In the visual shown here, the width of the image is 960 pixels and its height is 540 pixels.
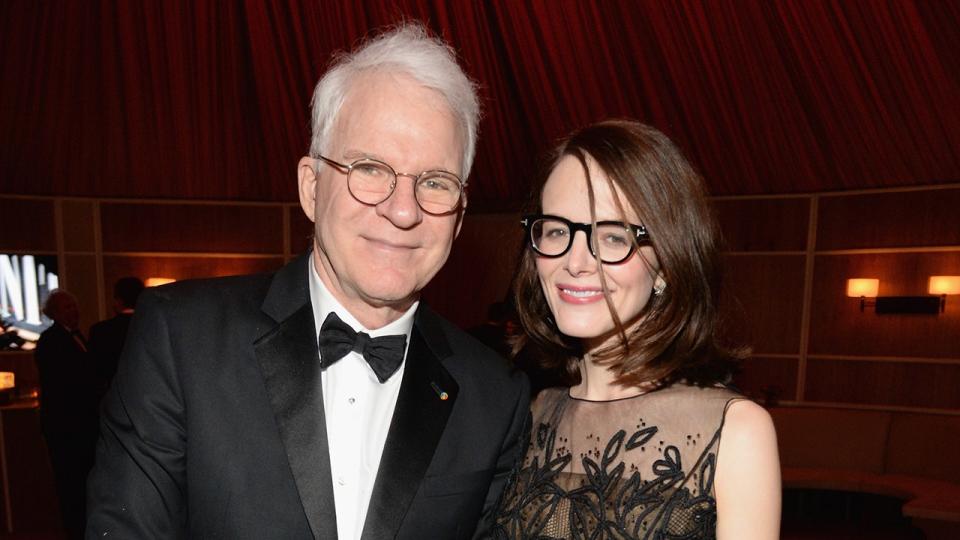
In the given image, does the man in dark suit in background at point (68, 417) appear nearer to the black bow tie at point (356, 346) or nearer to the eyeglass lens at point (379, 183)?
the black bow tie at point (356, 346)

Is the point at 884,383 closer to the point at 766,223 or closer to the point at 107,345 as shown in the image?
the point at 766,223

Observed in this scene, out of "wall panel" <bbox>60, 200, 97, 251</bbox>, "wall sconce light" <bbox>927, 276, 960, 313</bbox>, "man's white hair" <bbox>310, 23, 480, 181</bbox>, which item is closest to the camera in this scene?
"man's white hair" <bbox>310, 23, 480, 181</bbox>

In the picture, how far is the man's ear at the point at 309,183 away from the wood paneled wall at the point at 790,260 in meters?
5.21

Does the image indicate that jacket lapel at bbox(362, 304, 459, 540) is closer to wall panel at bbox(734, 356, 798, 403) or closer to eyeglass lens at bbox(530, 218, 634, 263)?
eyeglass lens at bbox(530, 218, 634, 263)

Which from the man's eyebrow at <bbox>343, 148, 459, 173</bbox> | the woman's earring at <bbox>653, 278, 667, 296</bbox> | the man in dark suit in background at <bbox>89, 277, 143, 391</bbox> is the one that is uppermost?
the man's eyebrow at <bbox>343, 148, 459, 173</bbox>

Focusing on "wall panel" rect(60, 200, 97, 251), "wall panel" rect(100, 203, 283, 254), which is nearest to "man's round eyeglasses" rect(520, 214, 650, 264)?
"wall panel" rect(100, 203, 283, 254)

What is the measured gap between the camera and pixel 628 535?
1491 mm

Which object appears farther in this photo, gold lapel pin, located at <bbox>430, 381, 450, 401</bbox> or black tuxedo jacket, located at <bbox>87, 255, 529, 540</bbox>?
gold lapel pin, located at <bbox>430, 381, 450, 401</bbox>

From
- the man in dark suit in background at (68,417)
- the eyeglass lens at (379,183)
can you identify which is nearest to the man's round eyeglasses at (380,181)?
the eyeglass lens at (379,183)

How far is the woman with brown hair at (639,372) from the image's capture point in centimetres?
148

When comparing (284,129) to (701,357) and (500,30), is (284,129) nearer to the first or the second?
(500,30)

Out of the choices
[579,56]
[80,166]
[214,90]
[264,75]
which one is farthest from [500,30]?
[80,166]

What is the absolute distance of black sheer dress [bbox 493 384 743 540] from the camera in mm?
1487

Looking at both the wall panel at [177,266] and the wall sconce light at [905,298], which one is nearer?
the wall sconce light at [905,298]
